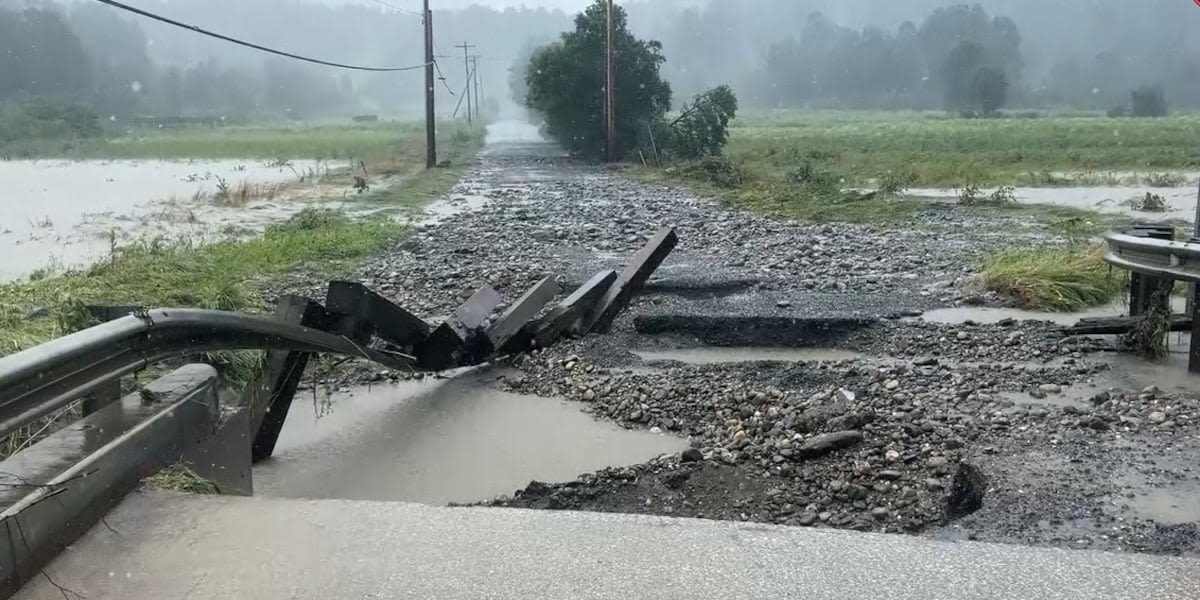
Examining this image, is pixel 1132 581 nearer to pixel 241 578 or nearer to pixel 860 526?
pixel 860 526

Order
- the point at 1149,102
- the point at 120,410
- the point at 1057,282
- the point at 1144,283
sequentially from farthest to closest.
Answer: the point at 1149,102
the point at 1057,282
the point at 1144,283
the point at 120,410

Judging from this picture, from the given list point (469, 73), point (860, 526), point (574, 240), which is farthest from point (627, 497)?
point (469, 73)

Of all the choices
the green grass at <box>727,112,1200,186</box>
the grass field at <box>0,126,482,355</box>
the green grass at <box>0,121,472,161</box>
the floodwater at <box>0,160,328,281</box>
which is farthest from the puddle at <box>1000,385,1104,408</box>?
the green grass at <box>0,121,472,161</box>

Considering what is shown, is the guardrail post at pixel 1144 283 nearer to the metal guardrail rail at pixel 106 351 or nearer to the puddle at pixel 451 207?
the metal guardrail rail at pixel 106 351

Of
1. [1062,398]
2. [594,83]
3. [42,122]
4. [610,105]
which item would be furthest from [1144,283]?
[42,122]

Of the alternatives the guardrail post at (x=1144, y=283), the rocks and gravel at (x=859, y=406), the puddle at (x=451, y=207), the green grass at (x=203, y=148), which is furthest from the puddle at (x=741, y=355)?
the green grass at (x=203, y=148)

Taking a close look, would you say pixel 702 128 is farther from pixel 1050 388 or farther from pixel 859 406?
pixel 859 406

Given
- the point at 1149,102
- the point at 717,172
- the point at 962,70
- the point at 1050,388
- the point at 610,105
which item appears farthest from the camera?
the point at 962,70

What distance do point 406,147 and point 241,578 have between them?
52735 millimetres

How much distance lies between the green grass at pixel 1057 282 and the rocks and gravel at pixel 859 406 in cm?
44

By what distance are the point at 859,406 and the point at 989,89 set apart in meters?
107

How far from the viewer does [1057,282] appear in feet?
32.3

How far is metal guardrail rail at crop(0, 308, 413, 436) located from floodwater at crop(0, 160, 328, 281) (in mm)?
10495

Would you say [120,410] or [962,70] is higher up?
[962,70]
